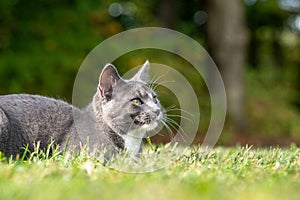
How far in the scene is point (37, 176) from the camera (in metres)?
3.49

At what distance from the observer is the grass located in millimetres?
2975

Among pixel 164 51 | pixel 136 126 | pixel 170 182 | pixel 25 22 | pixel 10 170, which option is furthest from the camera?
pixel 164 51

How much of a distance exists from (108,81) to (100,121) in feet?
1.14

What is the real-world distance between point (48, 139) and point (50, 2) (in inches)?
334

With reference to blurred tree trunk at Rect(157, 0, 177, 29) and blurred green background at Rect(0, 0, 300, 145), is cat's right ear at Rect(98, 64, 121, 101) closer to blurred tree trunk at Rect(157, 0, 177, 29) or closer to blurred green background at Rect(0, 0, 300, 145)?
blurred green background at Rect(0, 0, 300, 145)

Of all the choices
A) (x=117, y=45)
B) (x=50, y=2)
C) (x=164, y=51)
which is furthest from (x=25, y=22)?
(x=164, y=51)

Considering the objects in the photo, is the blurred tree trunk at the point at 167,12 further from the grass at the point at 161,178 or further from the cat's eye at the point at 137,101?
the grass at the point at 161,178

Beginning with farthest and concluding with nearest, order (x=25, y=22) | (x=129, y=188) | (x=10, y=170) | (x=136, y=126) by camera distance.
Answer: (x=25, y=22)
(x=136, y=126)
(x=10, y=170)
(x=129, y=188)

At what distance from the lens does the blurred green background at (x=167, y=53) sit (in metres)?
12.7

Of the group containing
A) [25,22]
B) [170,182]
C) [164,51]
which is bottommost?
[170,182]

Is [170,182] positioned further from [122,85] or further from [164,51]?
[164,51]

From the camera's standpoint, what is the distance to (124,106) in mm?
4941

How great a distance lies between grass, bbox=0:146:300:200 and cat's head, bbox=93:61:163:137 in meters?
0.30

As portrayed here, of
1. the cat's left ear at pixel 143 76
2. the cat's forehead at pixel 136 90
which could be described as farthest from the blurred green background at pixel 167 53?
the cat's forehead at pixel 136 90
